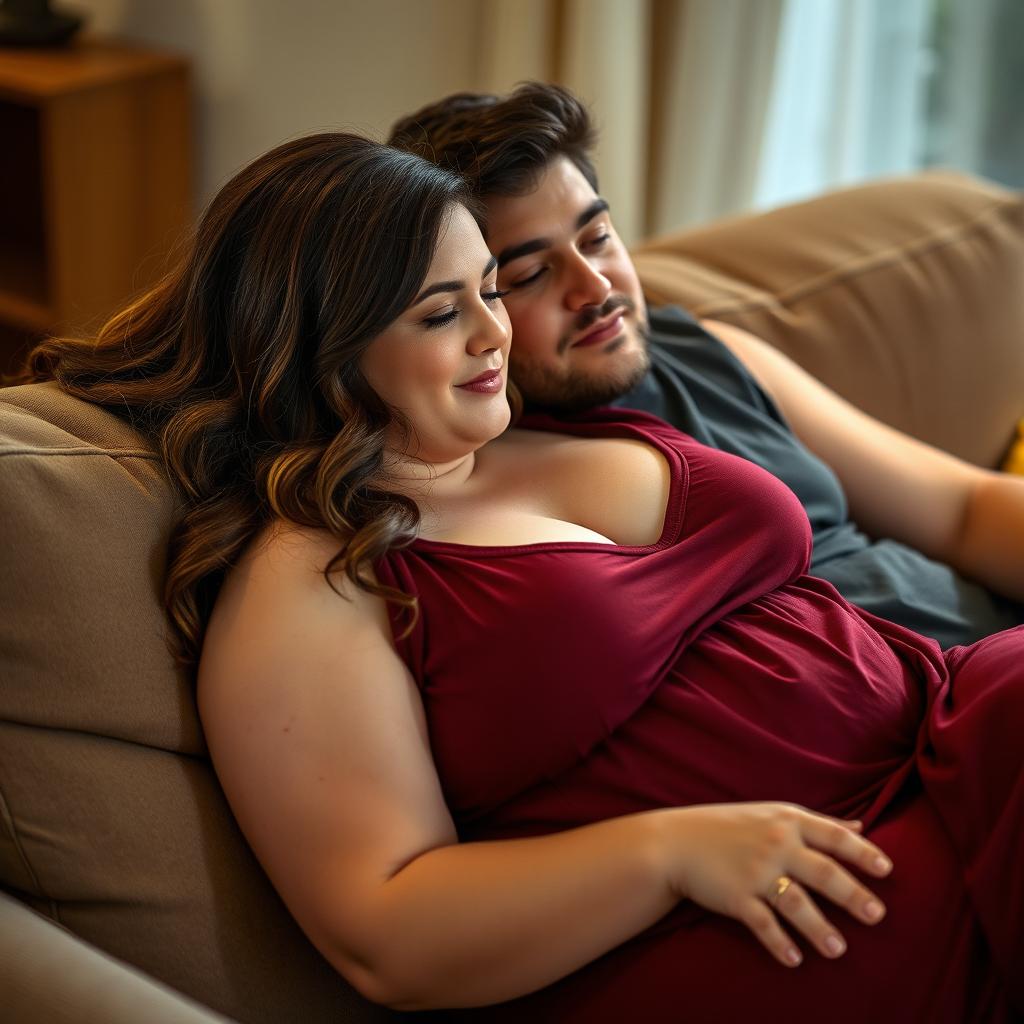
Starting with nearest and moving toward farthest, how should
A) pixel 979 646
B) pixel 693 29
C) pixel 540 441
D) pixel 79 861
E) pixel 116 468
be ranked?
pixel 79 861 < pixel 116 468 < pixel 979 646 < pixel 540 441 < pixel 693 29

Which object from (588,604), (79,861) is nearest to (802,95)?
(588,604)

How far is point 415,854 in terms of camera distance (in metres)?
1.08

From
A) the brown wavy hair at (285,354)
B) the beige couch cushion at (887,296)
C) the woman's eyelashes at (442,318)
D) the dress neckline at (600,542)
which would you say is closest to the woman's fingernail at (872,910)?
the dress neckline at (600,542)

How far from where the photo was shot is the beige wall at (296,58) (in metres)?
3.10

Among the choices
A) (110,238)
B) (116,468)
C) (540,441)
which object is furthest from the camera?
(110,238)

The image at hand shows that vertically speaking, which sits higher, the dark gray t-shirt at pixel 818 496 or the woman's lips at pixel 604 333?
the woman's lips at pixel 604 333

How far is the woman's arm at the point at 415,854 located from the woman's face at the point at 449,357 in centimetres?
26

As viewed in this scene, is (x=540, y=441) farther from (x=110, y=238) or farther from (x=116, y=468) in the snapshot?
(x=110, y=238)

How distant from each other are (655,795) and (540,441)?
0.48 meters

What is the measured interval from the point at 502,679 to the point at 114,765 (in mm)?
345

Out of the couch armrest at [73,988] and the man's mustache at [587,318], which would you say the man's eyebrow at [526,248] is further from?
the couch armrest at [73,988]

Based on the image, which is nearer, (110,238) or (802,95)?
(802,95)

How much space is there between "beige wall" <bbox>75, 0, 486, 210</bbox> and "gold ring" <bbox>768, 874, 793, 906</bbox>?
2422mm

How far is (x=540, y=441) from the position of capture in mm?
1494
